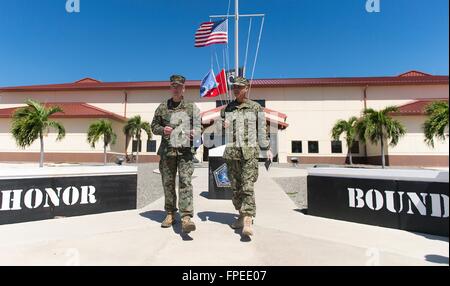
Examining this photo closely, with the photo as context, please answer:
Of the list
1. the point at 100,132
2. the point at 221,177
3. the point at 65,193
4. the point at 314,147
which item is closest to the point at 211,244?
the point at 65,193

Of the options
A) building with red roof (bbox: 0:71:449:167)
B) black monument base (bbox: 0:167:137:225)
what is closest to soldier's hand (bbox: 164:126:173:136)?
black monument base (bbox: 0:167:137:225)

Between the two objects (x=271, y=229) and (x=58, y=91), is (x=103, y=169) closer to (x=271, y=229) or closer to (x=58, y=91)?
(x=271, y=229)

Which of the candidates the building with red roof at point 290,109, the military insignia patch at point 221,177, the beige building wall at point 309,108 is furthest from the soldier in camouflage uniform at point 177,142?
the beige building wall at point 309,108

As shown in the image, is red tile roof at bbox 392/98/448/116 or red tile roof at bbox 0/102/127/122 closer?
red tile roof at bbox 392/98/448/116

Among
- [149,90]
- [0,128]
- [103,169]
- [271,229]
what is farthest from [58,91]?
[271,229]

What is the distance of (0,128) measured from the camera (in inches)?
1091

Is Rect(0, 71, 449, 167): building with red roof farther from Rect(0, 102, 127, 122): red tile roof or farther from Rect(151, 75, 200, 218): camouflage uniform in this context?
Rect(151, 75, 200, 218): camouflage uniform

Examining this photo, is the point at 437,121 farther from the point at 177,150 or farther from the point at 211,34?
the point at 177,150

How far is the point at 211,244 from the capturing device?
9.13 feet

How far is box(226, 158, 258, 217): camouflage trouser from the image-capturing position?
317 cm

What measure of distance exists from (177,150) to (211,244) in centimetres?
117

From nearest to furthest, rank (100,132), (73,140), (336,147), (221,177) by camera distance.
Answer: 1. (221,177)
2. (100,132)
3. (73,140)
4. (336,147)

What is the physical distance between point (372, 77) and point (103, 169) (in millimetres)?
35509

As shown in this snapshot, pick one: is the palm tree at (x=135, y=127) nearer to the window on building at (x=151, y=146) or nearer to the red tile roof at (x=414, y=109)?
the window on building at (x=151, y=146)
